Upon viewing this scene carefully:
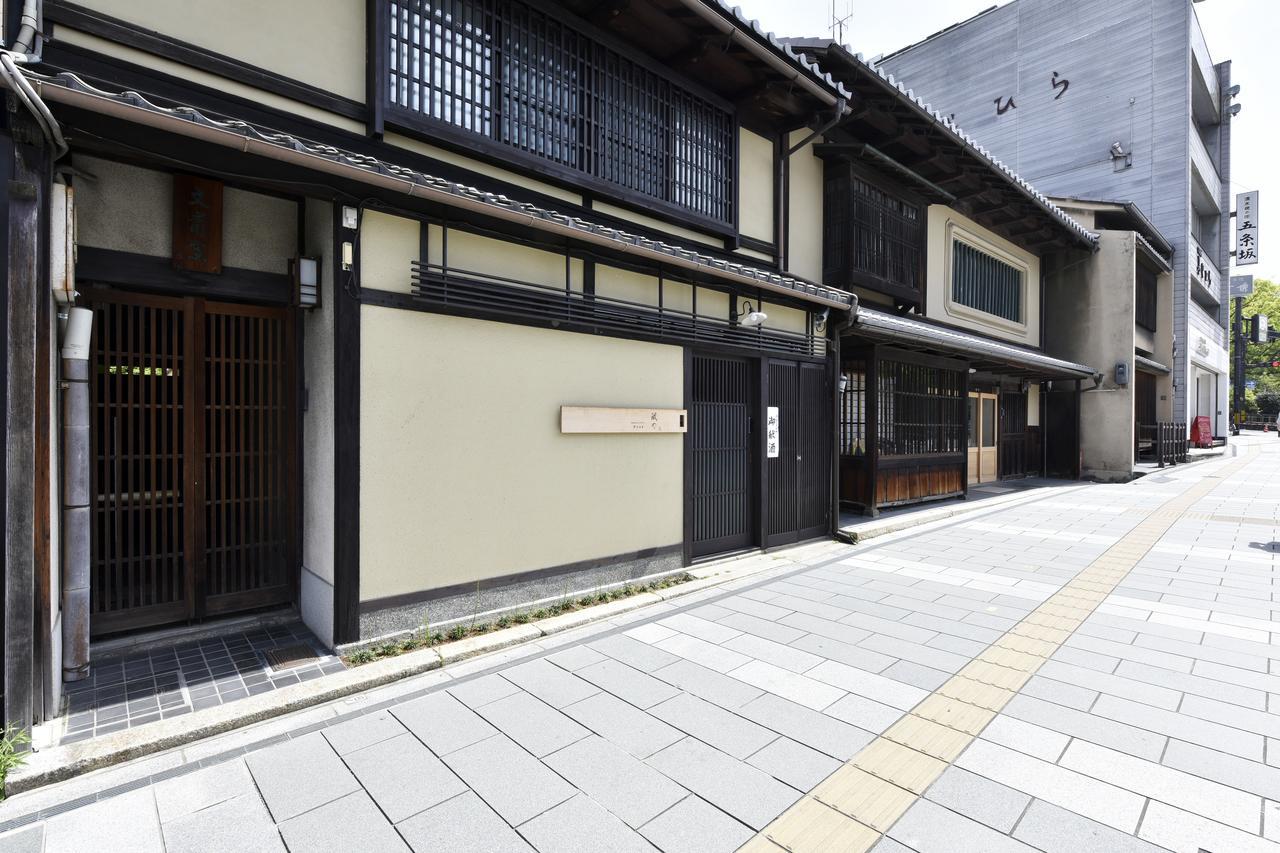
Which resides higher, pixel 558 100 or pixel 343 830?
pixel 558 100

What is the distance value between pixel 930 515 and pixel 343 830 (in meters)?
10.9

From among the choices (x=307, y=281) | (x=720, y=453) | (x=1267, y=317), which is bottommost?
(x=720, y=453)

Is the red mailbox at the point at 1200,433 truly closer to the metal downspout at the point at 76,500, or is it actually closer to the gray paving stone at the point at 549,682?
the gray paving stone at the point at 549,682

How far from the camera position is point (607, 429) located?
20.7 ft

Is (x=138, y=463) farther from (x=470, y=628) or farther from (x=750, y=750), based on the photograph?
(x=750, y=750)

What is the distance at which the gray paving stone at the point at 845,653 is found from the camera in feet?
15.8

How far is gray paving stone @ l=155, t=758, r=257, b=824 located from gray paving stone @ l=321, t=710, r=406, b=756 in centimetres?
47

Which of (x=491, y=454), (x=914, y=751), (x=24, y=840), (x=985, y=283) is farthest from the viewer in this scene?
(x=985, y=283)

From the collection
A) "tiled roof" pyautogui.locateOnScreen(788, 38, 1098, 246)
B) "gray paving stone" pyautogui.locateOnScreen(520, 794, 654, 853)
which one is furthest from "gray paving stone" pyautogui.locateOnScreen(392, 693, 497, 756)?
"tiled roof" pyautogui.locateOnScreen(788, 38, 1098, 246)

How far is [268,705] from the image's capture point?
3.95 m

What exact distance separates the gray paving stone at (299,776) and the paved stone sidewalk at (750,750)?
2cm

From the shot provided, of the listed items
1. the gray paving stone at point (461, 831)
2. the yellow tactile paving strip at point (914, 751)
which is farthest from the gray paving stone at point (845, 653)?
the gray paving stone at point (461, 831)

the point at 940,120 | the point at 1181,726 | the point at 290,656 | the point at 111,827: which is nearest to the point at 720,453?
the point at 1181,726

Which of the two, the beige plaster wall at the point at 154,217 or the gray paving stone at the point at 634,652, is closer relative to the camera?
the beige plaster wall at the point at 154,217
